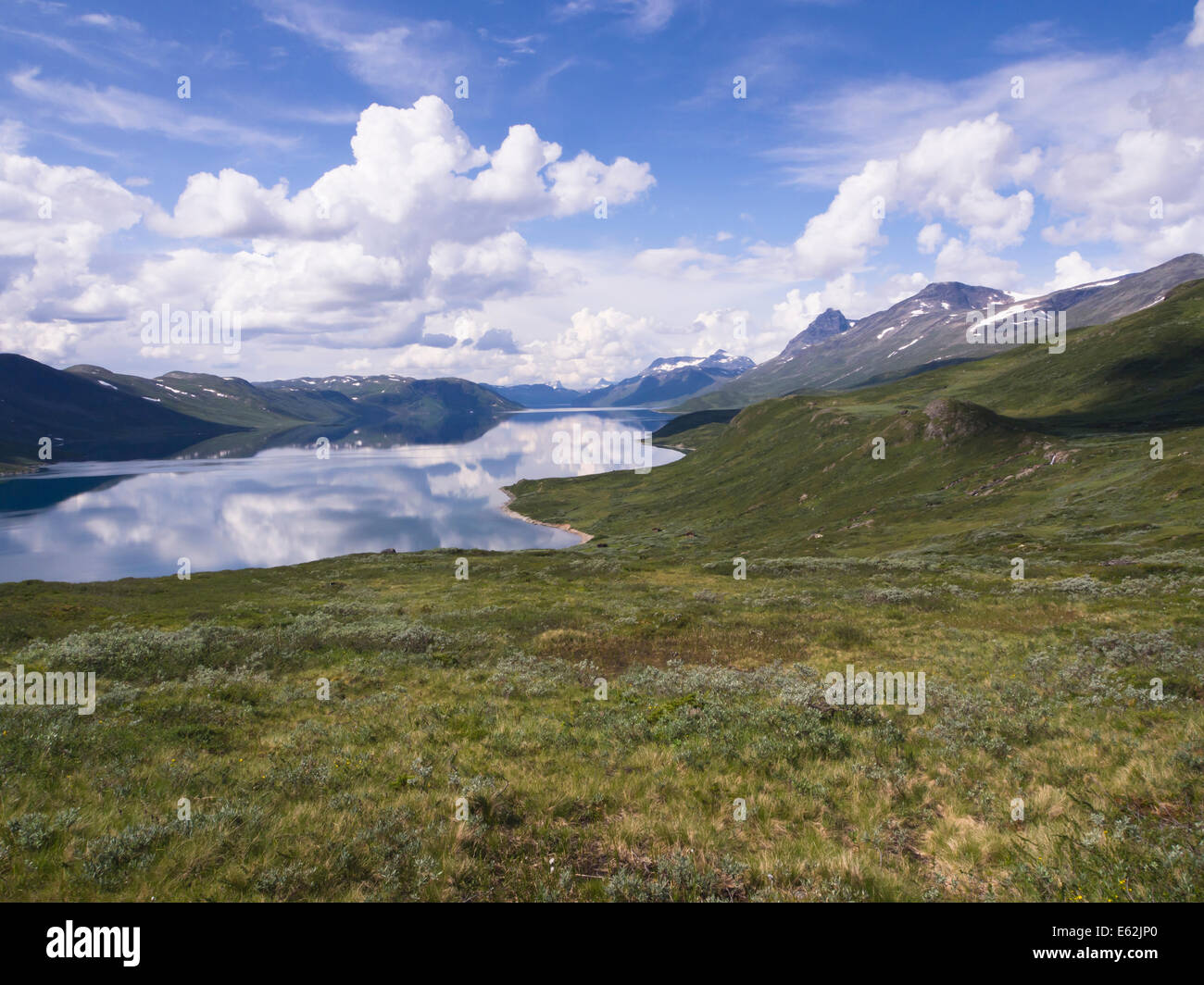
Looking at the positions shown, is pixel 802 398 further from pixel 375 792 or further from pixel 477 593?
pixel 375 792

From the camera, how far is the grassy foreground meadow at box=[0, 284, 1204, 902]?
8086 mm

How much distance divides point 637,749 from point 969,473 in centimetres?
10686

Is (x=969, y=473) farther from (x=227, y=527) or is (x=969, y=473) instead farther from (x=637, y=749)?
(x=227, y=527)

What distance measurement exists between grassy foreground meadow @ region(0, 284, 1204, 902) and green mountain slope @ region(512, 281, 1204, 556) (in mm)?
23352

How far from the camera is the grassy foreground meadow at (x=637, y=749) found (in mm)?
8086

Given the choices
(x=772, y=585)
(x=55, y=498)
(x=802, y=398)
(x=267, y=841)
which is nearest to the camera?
(x=267, y=841)

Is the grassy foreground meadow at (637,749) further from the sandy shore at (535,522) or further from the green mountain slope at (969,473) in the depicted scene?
the sandy shore at (535,522)

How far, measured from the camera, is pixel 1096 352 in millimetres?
180125

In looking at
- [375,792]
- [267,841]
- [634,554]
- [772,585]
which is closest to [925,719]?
[375,792]

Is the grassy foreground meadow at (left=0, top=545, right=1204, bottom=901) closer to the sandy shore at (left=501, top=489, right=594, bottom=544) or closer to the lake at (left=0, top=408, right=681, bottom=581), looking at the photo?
the lake at (left=0, top=408, right=681, bottom=581)

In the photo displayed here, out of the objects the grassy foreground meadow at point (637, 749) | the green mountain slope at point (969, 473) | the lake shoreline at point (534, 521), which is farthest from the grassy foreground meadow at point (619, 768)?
the lake shoreline at point (534, 521)

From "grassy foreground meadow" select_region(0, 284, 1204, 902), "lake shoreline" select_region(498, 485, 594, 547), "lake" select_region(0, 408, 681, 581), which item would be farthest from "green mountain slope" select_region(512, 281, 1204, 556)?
"lake" select_region(0, 408, 681, 581)
